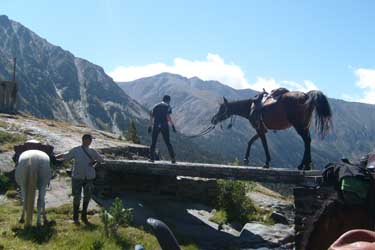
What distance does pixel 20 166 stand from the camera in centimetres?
1240

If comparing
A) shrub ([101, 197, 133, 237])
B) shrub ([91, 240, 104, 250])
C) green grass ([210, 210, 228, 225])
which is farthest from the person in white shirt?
green grass ([210, 210, 228, 225])

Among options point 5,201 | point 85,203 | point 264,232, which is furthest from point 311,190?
point 5,201

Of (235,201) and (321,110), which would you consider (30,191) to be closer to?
(235,201)

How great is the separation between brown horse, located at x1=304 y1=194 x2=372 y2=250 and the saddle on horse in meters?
10.2

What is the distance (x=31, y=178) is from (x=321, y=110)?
27.4 feet

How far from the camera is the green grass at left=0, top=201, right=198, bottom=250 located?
1103 cm

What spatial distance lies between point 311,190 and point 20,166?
7106 millimetres

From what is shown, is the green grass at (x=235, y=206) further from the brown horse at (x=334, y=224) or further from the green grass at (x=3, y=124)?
the green grass at (x=3, y=124)

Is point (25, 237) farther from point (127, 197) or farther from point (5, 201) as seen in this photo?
point (127, 197)

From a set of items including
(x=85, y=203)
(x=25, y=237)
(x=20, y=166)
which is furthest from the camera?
(x=85, y=203)

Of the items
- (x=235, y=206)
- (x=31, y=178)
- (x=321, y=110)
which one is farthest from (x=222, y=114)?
(x=31, y=178)

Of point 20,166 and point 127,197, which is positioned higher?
point 20,166

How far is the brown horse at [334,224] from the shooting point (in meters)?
6.21

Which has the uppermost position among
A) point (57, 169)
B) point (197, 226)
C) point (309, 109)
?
point (309, 109)
